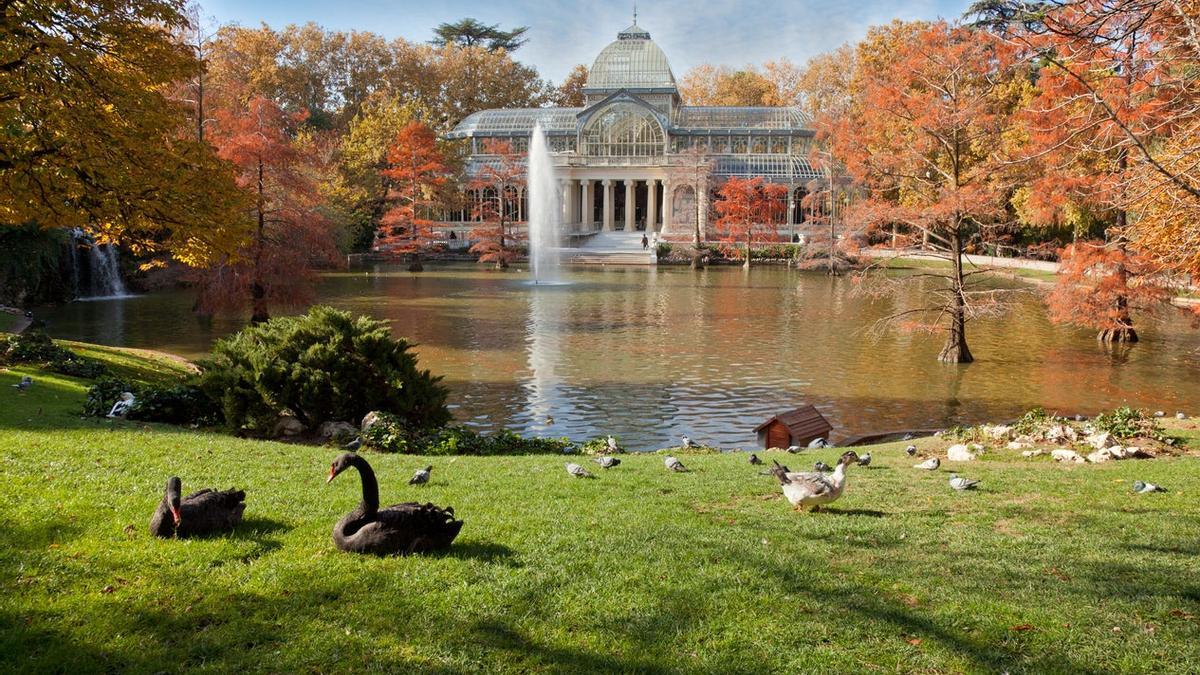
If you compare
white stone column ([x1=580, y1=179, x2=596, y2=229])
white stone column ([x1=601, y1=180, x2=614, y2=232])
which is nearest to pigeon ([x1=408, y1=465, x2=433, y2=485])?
white stone column ([x1=601, y1=180, x2=614, y2=232])

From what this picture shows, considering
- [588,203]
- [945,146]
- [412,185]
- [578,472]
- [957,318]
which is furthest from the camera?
[588,203]

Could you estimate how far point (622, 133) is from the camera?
2576 inches

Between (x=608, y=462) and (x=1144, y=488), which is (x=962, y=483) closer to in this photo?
(x=1144, y=488)

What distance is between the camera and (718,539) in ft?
20.3

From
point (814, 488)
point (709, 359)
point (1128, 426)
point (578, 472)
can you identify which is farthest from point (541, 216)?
point (814, 488)

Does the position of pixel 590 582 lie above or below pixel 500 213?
below

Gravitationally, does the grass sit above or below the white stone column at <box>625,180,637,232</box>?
below

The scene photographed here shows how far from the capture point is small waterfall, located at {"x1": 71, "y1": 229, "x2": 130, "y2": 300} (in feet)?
102

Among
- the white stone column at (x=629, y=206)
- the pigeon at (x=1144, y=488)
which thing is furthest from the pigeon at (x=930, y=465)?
the white stone column at (x=629, y=206)

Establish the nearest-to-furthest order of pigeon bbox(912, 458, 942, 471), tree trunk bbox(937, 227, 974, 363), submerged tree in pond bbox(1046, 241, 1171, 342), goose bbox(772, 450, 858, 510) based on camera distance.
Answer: goose bbox(772, 450, 858, 510) → pigeon bbox(912, 458, 942, 471) → tree trunk bbox(937, 227, 974, 363) → submerged tree in pond bbox(1046, 241, 1171, 342)

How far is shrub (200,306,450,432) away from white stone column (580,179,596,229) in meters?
55.7

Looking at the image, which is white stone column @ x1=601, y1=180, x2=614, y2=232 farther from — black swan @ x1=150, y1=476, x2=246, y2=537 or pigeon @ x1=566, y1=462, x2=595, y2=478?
black swan @ x1=150, y1=476, x2=246, y2=537

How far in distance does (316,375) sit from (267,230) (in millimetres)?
13896

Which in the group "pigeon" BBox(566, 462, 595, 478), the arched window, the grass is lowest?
"pigeon" BBox(566, 462, 595, 478)
